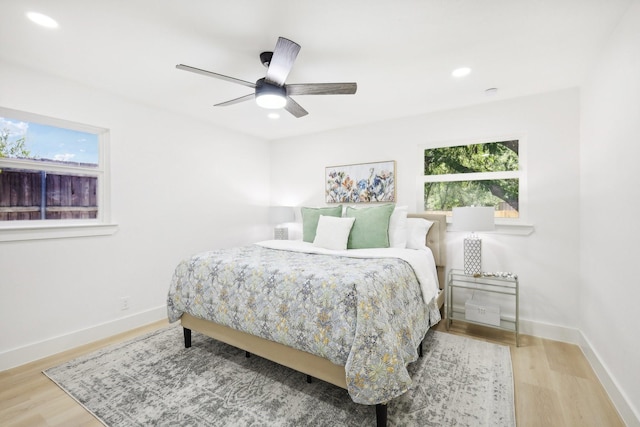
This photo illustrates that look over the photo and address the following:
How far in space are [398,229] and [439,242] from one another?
1.74 ft

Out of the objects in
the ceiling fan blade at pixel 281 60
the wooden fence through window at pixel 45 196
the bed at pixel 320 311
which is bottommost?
the bed at pixel 320 311

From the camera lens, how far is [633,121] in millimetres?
1663

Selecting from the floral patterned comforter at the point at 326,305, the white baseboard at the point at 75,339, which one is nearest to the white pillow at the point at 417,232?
the floral patterned comforter at the point at 326,305

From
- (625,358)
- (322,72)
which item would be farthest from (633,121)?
(322,72)

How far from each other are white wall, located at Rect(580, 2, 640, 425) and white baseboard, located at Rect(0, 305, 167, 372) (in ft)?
12.9

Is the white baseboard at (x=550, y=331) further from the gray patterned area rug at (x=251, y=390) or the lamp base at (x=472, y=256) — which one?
the lamp base at (x=472, y=256)

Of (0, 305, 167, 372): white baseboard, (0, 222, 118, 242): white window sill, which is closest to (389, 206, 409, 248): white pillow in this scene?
(0, 305, 167, 372): white baseboard

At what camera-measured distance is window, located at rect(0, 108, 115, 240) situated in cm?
240

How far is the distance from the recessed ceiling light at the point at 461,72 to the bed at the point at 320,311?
1.58 m

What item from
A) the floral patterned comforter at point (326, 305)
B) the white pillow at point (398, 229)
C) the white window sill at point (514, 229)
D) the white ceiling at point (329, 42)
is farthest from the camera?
the white pillow at point (398, 229)

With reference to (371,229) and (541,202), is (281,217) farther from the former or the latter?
(541,202)

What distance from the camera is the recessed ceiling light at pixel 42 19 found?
1.74 metres

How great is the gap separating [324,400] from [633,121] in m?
2.47

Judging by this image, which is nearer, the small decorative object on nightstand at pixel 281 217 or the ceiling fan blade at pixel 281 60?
the ceiling fan blade at pixel 281 60
